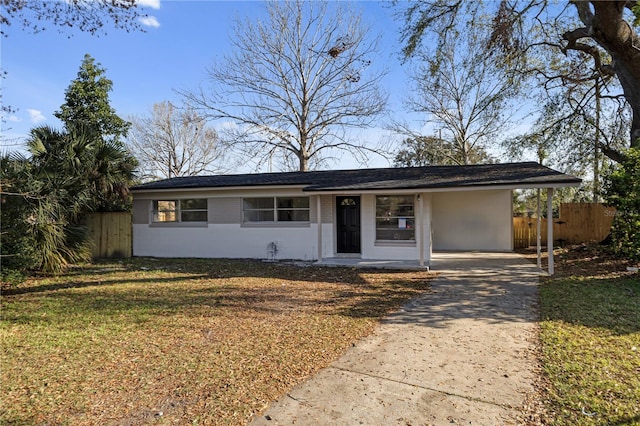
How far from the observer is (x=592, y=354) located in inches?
180

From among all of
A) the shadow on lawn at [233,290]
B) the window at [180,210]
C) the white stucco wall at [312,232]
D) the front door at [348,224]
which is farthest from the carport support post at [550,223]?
the window at [180,210]

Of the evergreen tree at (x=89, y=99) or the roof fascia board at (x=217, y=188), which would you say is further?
the evergreen tree at (x=89, y=99)

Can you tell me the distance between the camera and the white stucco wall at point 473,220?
15.4 m

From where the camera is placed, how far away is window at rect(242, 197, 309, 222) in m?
13.9

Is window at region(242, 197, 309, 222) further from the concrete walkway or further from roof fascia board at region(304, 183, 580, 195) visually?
the concrete walkway

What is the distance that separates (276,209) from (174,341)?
9.18 m

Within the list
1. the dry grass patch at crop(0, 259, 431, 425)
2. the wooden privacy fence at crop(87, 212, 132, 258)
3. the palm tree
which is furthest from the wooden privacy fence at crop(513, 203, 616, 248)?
the wooden privacy fence at crop(87, 212, 132, 258)

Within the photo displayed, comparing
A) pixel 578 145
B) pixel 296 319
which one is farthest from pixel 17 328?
pixel 578 145

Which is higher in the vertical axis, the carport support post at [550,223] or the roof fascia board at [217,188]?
the roof fascia board at [217,188]

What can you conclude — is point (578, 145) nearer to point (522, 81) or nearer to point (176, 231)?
point (522, 81)

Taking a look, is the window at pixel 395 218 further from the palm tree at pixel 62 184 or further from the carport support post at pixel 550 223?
the palm tree at pixel 62 184

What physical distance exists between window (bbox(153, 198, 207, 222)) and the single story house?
4 cm

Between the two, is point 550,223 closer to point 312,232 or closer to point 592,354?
point 592,354

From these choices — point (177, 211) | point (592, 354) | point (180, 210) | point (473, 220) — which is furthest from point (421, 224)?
point (177, 211)
